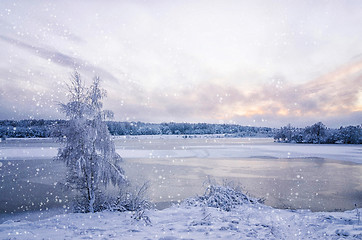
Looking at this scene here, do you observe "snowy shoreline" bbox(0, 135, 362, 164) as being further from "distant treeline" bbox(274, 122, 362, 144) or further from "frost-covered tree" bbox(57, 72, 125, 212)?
"distant treeline" bbox(274, 122, 362, 144)

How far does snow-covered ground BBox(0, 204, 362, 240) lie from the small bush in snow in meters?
1.50

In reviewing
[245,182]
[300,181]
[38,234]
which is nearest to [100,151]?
[38,234]

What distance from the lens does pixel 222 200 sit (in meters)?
12.4

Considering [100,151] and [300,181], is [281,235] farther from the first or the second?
[300,181]

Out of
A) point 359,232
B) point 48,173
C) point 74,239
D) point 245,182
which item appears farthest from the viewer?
point 48,173

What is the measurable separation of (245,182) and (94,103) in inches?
540

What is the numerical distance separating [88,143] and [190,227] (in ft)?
19.3

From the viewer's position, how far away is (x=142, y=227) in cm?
839

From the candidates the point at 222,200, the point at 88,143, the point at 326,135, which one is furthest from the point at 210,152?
the point at 326,135

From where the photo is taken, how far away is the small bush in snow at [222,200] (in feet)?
39.8

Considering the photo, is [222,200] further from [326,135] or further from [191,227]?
[326,135]

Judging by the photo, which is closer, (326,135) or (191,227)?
(191,227)

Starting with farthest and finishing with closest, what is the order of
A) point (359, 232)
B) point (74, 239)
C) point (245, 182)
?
point (245, 182)
point (359, 232)
point (74, 239)

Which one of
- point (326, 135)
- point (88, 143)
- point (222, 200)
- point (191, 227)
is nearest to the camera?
point (191, 227)
